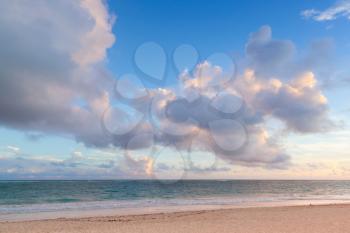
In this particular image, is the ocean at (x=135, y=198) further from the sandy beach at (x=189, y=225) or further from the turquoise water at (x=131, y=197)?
the sandy beach at (x=189, y=225)

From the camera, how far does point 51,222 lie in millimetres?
19359

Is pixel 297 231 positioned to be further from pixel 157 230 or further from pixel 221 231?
pixel 157 230

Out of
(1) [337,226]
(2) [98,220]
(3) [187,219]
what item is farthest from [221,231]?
(2) [98,220]

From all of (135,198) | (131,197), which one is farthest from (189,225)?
(131,197)

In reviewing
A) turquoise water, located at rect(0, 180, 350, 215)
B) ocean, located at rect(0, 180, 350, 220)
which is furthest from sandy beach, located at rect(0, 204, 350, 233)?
turquoise water, located at rect(0, 180, 350, 215)

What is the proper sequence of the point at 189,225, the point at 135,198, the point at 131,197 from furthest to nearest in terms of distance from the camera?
1. the point at 131,197
2. the point at 135,198
3. the point at 189,225

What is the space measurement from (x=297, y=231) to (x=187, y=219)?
634 cm

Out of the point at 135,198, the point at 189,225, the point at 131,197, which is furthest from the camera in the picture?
the point at 131,197

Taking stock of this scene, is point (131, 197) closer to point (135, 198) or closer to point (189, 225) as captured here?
point (135, 198)

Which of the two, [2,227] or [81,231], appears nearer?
[81,231]

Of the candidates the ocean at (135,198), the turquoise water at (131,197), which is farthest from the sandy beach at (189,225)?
the turquoise water at (131,197)

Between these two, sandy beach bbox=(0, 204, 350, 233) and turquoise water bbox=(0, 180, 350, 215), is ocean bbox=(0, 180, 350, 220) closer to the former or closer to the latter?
turquoise water bbox=(0, 180, 350, 215)

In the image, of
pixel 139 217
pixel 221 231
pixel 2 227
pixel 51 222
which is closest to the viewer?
pixel 221 231

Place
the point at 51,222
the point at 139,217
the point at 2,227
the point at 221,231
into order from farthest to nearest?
the point at 139,217, the point at 51,222, the point at 2,227, the point at 221,231
